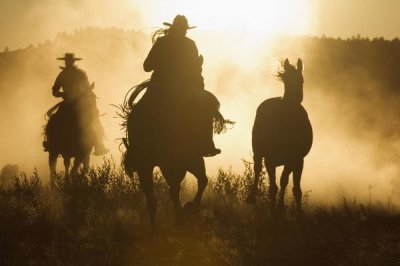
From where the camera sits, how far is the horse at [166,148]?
28.7 feet

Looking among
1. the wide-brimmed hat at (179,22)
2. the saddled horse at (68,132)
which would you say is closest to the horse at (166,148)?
the wide-brimmed hat at (179,22)

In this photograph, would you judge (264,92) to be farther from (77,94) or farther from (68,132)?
(68,132)

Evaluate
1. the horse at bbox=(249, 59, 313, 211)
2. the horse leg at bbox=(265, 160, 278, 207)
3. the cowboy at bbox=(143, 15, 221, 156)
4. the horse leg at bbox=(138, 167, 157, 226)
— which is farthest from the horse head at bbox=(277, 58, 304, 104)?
the horse leg at bbox=(138, 167, 157, 226)

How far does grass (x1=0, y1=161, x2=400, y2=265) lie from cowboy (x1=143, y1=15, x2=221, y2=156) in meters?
1.34

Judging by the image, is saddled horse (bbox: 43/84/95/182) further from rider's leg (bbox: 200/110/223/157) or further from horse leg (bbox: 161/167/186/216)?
rider's leg (bbox: 200/110/223/157)

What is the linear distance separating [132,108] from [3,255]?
2.61 m

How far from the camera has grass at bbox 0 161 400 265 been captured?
816 cm

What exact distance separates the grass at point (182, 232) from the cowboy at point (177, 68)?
1336 millimetres

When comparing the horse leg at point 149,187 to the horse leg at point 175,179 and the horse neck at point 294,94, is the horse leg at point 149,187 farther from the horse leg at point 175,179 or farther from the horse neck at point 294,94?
the horse neck at point 294,94

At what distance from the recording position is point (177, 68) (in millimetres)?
8922

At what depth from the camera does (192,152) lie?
880cm

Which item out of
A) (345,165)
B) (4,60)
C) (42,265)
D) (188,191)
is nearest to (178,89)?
(42,265)

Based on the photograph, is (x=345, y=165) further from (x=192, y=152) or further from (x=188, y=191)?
(x=192, y=152)

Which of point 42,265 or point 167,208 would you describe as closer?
point 42,265
